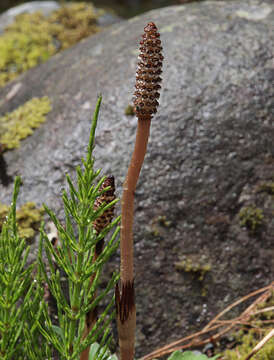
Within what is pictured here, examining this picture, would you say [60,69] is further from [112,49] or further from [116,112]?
[116,112]

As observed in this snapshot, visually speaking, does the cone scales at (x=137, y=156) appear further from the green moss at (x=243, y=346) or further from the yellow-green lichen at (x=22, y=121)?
the yellow-green lichen at (x=22, y=121)

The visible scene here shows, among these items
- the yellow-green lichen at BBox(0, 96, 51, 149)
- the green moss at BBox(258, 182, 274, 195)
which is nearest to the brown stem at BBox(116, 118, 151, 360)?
the green moss at BBox(258, 182, 274, 195)

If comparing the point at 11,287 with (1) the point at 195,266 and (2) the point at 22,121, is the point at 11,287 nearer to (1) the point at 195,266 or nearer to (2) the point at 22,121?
(1) the point at 195,266

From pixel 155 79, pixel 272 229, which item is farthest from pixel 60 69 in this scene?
pixel 155 79

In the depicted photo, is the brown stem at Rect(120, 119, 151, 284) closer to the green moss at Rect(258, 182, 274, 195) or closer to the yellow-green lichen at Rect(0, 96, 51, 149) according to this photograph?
the green moss at Rect(258, 182, 274, 195)

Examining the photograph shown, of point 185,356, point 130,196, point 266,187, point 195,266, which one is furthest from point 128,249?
point 266,187

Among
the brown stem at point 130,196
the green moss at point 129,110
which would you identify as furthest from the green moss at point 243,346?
the green moss at point 129,110
